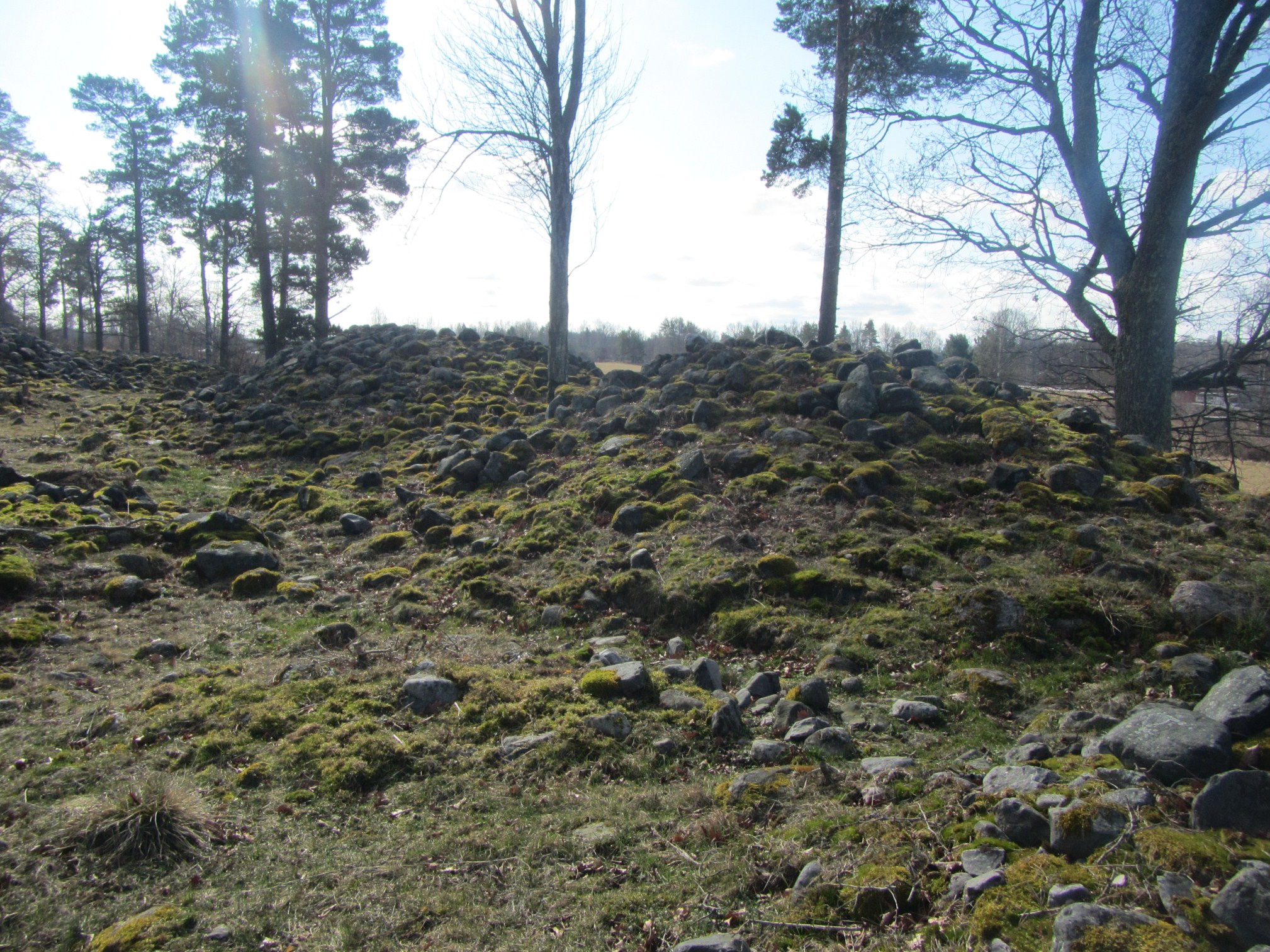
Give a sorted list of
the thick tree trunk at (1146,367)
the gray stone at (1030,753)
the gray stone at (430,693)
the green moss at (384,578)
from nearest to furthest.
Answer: the gray stone at (1030,753)
the gray stone at (430,693)
the green moss at (384,578)
the thick tree trunk at (1146,367)

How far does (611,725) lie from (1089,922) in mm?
2945

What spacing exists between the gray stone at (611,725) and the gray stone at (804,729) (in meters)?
1.04

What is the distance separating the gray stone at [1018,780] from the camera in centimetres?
347

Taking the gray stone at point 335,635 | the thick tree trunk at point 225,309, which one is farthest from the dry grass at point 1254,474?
the thick tree trunk at point 225,309

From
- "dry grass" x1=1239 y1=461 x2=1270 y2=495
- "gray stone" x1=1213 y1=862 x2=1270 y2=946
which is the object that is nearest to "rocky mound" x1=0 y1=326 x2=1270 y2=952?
"gray stone" x1=1213 y1=862 x2=1270 y2=946

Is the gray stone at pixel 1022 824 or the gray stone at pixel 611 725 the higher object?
the gray stone at pixel 1022 824

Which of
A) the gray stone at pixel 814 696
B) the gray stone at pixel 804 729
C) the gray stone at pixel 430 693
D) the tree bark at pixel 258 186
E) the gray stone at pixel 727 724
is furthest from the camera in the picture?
the tree bark at pixel 258 186

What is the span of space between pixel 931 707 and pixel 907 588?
6.90 ft

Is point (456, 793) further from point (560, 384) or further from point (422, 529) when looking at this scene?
point (560, 384)

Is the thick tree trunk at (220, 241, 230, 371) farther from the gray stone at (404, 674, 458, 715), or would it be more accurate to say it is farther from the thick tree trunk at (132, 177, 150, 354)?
the gray stone at (404, 674, 458, 715)

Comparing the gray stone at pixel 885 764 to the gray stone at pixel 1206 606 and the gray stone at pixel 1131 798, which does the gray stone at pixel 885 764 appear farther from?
the gray stone at pixel 1206 606

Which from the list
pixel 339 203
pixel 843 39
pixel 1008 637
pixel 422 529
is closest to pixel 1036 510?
pixel 1008 637

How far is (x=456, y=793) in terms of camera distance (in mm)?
4293

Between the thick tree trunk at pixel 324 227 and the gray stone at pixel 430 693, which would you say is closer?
the gray stone at pixel 430 693
